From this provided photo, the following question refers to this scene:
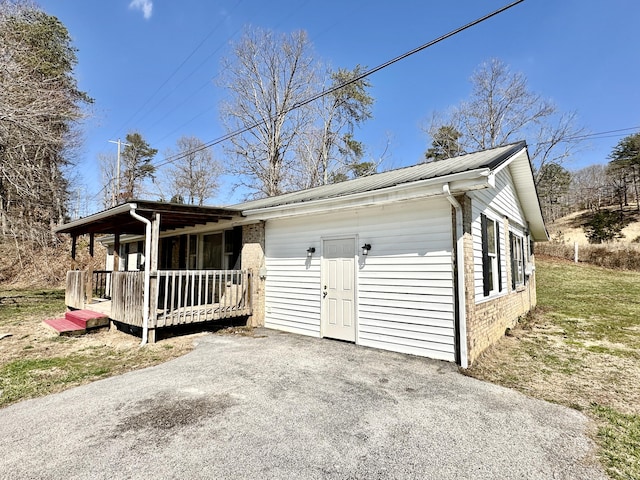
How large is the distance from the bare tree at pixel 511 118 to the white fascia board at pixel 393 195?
57.9ft

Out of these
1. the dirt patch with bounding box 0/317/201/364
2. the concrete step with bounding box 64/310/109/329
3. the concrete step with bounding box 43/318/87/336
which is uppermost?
the concrete step with bounding box 64/310/109/329

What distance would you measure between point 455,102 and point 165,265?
19702mm

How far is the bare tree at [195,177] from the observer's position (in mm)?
27078

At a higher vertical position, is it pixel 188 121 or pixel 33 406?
pixel 188 121

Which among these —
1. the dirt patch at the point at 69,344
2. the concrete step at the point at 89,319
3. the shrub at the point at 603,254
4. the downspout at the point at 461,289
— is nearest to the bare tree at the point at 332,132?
the concrete step at the point at 89,319

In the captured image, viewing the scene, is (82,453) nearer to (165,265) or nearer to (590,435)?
(590,435)

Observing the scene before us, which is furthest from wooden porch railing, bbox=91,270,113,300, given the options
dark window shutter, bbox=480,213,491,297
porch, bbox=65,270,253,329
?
dark window shutter, bbox=480,213,491,297

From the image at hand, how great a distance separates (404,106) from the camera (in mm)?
18125

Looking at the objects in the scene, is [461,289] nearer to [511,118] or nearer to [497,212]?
[497,212]

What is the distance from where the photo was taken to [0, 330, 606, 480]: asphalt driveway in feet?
8.34

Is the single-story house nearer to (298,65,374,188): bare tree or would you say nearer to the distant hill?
(298,65,374,188): bare tree

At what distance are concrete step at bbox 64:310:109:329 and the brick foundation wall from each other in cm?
343

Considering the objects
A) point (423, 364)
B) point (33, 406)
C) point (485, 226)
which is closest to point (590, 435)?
point (423, 364)

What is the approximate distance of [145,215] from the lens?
7121 millimetres
